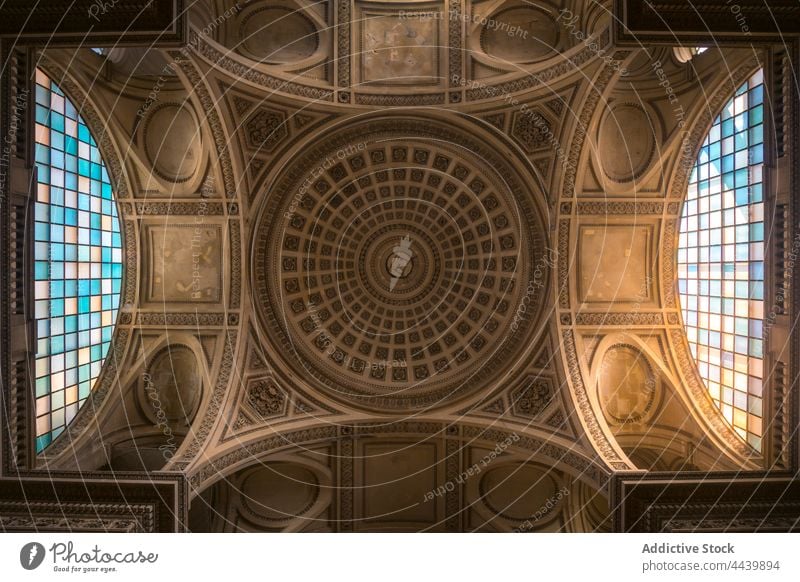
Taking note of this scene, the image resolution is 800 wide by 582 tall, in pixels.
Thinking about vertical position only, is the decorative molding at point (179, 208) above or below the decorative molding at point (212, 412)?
above

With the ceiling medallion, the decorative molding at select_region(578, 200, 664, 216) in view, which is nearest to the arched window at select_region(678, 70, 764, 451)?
the decorative molding at select_region(578, 200, 664, 216)

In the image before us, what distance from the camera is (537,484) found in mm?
Result: 22062

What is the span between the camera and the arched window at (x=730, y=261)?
16.4 meters

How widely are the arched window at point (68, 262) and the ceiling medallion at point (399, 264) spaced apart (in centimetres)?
518

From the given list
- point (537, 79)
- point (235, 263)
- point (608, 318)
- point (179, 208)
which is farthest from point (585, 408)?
point (179, 208)

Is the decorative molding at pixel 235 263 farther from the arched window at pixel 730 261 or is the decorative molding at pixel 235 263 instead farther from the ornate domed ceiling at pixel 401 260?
the arched window at pixel 730 261

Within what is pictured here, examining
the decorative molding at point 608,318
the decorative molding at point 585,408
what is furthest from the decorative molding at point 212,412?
the decorative molding at point 608,318

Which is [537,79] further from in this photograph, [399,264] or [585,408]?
[585,408]

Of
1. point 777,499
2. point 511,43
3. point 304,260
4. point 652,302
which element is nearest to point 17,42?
point 304,260

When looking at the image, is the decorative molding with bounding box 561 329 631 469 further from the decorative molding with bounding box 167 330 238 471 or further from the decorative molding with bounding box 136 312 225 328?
the decorative molding with bounding box 136 312 225 328

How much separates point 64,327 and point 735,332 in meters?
20.8

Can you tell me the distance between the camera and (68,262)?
17.6m

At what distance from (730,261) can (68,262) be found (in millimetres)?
20496

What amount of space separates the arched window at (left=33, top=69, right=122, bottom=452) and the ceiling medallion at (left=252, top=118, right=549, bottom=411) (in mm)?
5175
